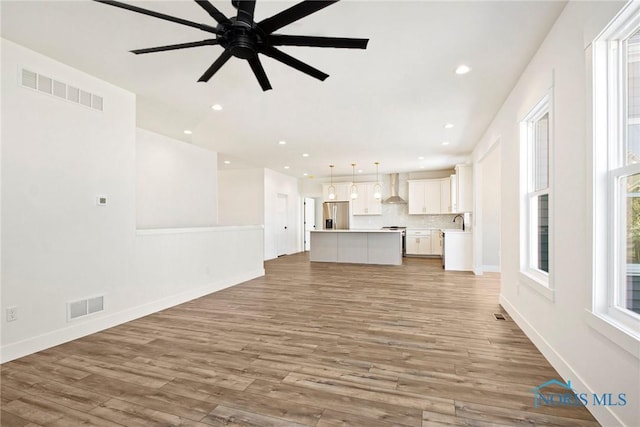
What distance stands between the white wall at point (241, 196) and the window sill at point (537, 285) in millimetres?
7056

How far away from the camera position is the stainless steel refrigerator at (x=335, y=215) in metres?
11.0

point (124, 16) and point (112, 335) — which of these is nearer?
point (124, 16)

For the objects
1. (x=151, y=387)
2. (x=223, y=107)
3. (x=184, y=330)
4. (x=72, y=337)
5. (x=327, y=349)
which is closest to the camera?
(x=151, y=387)

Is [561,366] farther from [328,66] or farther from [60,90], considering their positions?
[60,90]

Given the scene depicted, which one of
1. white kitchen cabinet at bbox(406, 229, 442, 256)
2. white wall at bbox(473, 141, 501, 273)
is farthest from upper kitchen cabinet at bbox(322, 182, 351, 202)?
white wall at bbox(473, 141, 501, 273)

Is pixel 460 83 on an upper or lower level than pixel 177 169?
upper

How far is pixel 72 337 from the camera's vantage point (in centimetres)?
309

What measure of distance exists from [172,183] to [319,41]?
15.7 feet

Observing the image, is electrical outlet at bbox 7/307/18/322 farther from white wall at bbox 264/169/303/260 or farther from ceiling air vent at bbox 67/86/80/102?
white wall at bbox 264/169/303/260

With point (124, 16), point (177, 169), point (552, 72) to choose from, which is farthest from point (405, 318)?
point (177, 169)

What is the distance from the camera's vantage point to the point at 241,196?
31.0 feet

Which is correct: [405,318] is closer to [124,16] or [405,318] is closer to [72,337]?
[72,337]

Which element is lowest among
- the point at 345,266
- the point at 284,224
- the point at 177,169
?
the point at 345,266

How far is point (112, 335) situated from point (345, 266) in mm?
5410
